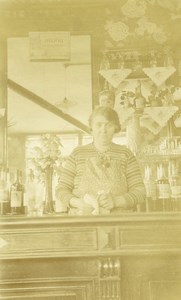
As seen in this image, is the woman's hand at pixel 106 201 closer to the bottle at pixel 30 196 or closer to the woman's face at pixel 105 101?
the bottle at pixel 30 196

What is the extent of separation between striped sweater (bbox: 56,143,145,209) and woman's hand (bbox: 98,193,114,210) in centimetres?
10

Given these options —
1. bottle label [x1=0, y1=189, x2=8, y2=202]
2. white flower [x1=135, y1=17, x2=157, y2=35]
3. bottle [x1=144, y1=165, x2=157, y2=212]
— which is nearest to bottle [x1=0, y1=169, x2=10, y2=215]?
bottle label [x1=0, y1=189, x2=8, y2=202]

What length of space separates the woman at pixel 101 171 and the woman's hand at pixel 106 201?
59 millimetres

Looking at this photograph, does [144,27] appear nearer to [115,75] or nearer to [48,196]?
[115,75]

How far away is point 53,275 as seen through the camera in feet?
4.19

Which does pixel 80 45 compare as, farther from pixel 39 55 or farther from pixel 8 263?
pixel 8 263

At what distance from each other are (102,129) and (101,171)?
0.15 metres

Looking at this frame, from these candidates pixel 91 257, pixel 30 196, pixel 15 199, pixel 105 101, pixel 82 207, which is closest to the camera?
pixel 91 257

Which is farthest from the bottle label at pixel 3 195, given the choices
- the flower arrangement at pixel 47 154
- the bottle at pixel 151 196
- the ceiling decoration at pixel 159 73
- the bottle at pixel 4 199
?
the ceiling decoration at pixel 159 73

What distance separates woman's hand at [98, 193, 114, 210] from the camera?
1.39 m

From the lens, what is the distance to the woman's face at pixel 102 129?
1.54m

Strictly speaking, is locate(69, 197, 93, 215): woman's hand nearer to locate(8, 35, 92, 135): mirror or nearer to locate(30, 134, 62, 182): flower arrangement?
locate(30, 134, 62, 182): flower arrangement

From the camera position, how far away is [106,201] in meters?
1.39

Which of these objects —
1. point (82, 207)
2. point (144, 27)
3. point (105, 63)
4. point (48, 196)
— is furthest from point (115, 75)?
point (82, 207)
